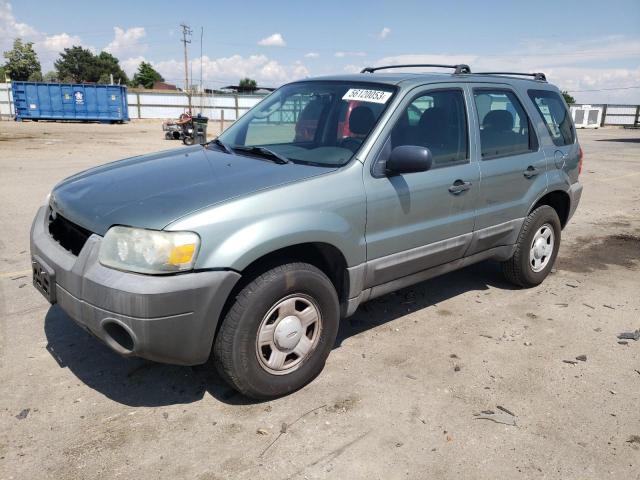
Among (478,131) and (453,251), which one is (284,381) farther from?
(478,131)

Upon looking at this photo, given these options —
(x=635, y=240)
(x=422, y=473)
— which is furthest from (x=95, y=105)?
(x=422, y=473)

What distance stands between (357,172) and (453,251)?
1208mm

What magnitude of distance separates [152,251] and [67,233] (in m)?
0.89

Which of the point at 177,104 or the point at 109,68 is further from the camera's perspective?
the point at 109,68

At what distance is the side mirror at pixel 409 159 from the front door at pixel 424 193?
12cm

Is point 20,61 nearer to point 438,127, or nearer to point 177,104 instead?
point 177,104

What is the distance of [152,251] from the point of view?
8.36ft

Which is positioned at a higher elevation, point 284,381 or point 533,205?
point 533,205

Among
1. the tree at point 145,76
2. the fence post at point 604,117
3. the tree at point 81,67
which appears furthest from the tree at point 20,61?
the fence post at point 604,117

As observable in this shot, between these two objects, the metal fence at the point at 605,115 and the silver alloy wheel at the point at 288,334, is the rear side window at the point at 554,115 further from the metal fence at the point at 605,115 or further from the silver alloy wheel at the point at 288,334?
the metal fence at the point at 605,115

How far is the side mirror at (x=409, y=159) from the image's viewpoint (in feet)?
10.5

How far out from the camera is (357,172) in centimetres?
322

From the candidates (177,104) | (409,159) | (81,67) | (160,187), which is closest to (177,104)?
(177,104)

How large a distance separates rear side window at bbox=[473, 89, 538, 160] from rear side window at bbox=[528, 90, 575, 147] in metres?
0.32
